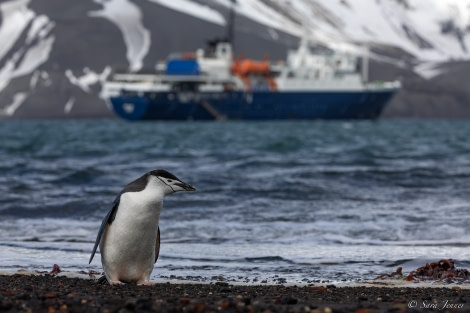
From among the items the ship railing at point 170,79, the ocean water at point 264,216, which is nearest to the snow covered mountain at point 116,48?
the ship railing at point 170,79

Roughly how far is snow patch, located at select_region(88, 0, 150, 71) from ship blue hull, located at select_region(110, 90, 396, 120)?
43582mm

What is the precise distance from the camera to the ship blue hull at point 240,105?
2751 inches

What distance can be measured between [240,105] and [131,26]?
1997 inches

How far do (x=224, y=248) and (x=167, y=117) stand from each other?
63795 mm

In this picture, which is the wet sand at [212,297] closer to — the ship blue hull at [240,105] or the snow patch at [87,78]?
the ship blue hull at [240,105]

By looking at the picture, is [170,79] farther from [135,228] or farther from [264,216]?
[135,228]

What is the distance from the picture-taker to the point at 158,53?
119625 mm

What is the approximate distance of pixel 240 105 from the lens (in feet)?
238

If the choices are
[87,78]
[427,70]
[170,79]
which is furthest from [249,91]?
[427,70]

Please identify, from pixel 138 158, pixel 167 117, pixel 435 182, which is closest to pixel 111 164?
pixel 138 158

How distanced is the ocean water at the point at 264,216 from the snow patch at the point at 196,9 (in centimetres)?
11001

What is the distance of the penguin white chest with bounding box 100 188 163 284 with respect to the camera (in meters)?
4.56

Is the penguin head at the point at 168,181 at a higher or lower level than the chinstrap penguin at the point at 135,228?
higher

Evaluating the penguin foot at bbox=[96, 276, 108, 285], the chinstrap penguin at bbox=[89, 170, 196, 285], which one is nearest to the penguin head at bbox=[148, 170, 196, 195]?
the chinstrap penguin at bbox=[89, 170, 196, 285]
